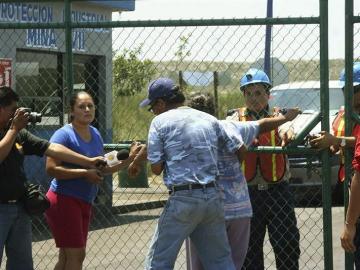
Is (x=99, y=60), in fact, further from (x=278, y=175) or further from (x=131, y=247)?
(x=278, y=175)

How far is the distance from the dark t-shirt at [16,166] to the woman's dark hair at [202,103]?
1167 mm

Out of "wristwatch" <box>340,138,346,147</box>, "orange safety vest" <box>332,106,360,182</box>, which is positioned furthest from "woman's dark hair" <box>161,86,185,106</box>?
"orange safety vest" <box>332,106,360,182</box>

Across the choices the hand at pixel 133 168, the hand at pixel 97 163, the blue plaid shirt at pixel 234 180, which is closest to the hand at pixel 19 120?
the hand at pixel 97 163

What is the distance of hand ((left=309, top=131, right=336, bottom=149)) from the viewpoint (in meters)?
6.23

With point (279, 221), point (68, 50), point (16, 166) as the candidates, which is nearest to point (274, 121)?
point (279, 221)

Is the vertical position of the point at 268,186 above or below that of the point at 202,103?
below

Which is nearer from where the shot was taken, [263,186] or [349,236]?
[349,236]

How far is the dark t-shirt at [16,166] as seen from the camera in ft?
20.4

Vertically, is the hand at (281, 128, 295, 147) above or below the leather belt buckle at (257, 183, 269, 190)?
above

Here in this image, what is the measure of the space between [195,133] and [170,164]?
0.26 metres

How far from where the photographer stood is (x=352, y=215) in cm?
553

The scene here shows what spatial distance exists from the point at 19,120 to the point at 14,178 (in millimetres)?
449

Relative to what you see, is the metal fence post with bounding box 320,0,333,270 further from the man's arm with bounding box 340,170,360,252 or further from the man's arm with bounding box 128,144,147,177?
the man's arm with bounding box 128,144,147,177

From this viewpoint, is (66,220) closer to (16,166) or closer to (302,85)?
(16,166)
